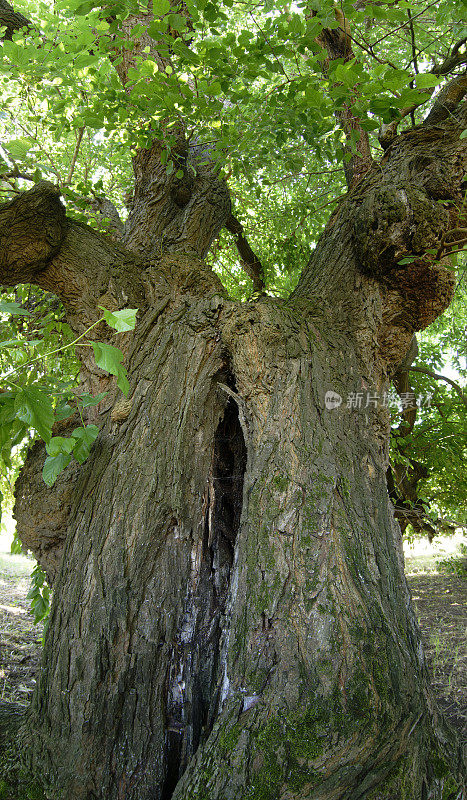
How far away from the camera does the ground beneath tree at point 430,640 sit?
2.58 metres

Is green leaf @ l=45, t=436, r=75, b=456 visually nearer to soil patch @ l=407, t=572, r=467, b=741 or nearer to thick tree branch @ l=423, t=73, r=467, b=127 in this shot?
soil patch @ l=407, t=572, r=467, b=741

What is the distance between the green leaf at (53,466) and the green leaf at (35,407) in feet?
1.71

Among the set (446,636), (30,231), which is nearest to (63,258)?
(30,231)

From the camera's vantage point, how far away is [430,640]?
3.46 metres

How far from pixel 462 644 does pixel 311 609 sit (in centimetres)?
235

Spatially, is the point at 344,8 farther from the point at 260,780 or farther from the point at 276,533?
the point at 260,780

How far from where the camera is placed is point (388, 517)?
2.12m

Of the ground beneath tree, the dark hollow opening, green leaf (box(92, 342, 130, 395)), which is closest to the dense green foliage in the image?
green leaf (box(92, 342, 130, 395))

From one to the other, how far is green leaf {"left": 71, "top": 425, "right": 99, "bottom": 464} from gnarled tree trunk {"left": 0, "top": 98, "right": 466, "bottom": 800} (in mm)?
255

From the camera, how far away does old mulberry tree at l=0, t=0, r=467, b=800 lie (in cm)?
153

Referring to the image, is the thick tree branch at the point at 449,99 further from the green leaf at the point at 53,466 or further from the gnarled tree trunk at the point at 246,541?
the green leaf at the point at 53,466

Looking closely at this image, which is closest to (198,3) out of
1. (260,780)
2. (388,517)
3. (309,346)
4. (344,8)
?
(344,8)

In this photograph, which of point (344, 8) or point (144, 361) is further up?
point (344, 8)

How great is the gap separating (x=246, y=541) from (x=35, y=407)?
0.97 meters
